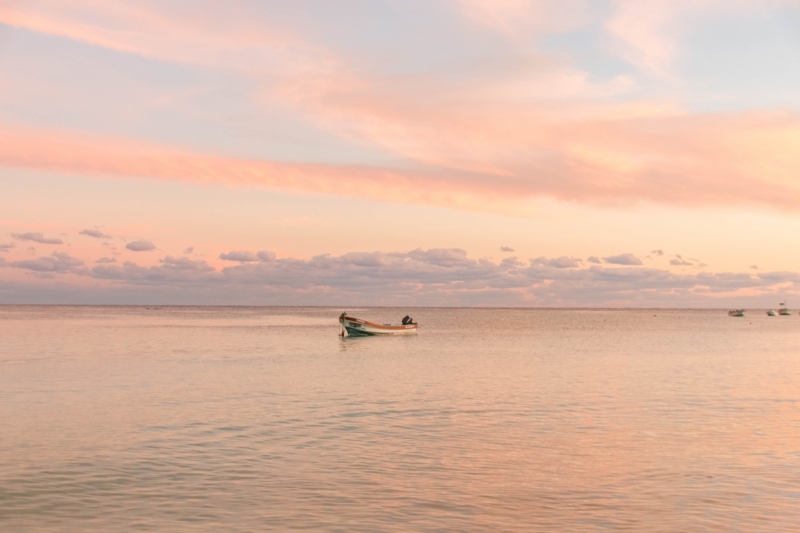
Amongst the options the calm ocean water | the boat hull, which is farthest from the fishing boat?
the calm ocean water

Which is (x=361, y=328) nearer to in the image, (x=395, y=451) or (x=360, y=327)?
(x=360, y=327)

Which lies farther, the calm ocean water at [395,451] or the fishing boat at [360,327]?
the fishing boat at [360,327]

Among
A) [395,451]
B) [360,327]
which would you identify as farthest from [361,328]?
[395,451]

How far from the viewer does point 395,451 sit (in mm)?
23984

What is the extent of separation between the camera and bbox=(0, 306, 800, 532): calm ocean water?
16.8 meters

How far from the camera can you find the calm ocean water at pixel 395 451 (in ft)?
55.2

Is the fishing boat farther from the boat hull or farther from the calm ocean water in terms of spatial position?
the calm ocean water

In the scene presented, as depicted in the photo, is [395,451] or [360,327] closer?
[395,451]

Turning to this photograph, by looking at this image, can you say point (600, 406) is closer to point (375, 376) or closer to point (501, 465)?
point (501, 465)

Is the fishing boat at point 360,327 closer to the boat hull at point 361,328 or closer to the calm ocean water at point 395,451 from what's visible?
the boat hull at point 361,328

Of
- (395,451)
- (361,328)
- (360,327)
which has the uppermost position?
(360,327)

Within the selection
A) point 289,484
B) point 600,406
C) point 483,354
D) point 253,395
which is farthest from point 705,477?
point 483,354

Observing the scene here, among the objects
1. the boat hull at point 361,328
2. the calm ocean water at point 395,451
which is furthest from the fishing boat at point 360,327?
the calm ocean water at point 395,451

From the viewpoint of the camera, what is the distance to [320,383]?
4447 cm
